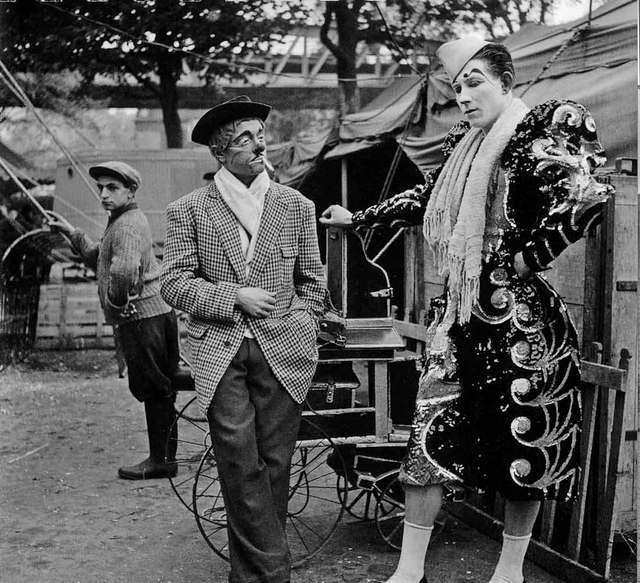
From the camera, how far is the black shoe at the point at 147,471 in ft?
17.7

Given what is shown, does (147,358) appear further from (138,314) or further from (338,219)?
(338,219)

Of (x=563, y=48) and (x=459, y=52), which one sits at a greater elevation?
(x=563, y=48)

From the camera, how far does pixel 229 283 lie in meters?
3.17

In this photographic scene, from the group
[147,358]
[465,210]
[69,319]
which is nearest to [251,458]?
[465,210]

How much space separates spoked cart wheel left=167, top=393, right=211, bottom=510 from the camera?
188 inches

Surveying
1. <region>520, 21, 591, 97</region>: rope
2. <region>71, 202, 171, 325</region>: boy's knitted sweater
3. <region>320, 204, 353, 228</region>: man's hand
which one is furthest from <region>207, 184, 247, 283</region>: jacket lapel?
<region>520, 21, 591, 97</region>: rope

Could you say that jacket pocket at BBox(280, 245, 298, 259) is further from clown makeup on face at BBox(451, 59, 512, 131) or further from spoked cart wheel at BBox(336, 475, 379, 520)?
spoked cart wheel at BBox(336, 475, 379, 520)

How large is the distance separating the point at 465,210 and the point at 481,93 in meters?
0.41

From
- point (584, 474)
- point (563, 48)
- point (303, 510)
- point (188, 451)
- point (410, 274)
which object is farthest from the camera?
point (410, 274)

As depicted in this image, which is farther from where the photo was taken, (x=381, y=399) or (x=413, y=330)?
(x=413, y=330)

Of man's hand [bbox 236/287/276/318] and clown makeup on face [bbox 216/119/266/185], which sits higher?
clown makeup on face [bbox 216/119/266/185]

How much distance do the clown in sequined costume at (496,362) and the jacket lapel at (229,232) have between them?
789 mm

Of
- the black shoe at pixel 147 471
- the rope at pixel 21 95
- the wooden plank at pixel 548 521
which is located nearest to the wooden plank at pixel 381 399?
the wooden plank at pixel 548 521

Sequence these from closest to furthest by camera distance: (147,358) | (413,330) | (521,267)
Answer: (521,267) < (413,330) < (147,358)
